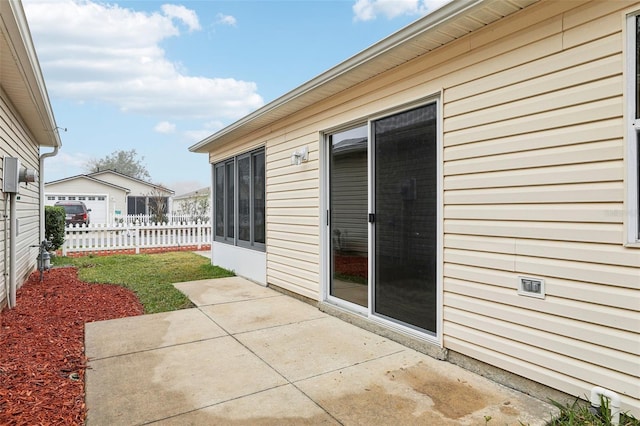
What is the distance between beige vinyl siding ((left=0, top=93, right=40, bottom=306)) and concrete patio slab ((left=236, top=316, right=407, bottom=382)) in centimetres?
327

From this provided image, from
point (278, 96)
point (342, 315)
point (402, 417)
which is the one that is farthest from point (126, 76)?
point (402, 417)

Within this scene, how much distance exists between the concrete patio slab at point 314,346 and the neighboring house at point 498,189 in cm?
22

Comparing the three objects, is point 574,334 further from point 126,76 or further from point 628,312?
point 126,76

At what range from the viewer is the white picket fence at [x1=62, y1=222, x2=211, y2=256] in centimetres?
1042

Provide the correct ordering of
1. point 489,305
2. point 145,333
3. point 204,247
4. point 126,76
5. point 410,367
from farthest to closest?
1. point 126,76
2. point 204,247
3. point 145,333
4. point 410,367
5. point 489,305

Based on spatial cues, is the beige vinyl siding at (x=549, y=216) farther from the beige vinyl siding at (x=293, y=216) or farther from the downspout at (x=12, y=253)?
the downspout at (x=12, y=253)

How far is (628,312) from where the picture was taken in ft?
6.58

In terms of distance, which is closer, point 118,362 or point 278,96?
point 118,362

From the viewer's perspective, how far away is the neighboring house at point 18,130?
3146mm

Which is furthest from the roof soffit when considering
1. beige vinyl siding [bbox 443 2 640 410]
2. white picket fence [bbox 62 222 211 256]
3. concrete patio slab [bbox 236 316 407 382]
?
white picket fence [bbox 62 222 211 256]

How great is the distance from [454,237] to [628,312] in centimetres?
116

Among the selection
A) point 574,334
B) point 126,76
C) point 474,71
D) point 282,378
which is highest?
point 126,76

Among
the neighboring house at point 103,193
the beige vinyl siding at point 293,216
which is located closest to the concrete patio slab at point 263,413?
the beige vinyl siding at point 293,216

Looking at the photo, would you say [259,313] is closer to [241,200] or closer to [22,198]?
[241,200]
